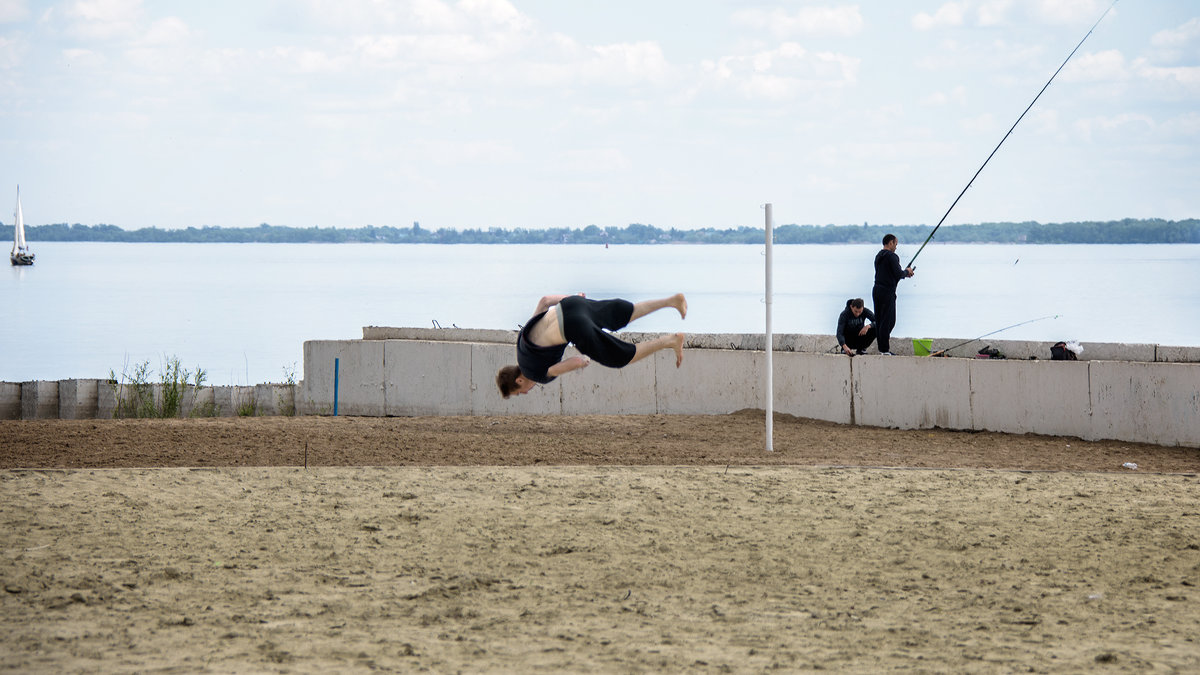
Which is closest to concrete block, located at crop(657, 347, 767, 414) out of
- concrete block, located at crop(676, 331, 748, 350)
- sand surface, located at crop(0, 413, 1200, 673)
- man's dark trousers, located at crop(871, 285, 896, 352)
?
concrete block, located at crop(676, 331, 748, 350)

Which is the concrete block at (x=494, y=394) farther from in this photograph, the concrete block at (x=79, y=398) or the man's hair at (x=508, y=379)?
the man's hair at (x=508, y=379)

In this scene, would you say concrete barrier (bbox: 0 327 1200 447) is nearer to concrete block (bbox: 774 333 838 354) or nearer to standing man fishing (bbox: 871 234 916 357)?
concrete block (bbox: 774 333 838 354)

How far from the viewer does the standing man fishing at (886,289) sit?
51.3 ft

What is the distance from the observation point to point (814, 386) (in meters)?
15.6

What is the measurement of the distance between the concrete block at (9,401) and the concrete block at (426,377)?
551 cm

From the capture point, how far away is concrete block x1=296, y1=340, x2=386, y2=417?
57.9 ft

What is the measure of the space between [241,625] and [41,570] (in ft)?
6.25

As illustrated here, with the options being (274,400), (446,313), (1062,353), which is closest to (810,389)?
(1062,353)

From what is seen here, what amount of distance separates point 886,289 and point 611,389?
379 centimetres

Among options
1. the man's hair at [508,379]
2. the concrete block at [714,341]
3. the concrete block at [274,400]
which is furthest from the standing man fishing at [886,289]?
the concrete block at [274,400]

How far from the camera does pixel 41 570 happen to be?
813 cm

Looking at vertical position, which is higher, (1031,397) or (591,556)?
(1031,397)

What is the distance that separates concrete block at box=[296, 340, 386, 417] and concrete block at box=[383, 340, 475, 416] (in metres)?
0.16

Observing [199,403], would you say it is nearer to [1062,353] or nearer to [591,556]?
[591,556]
